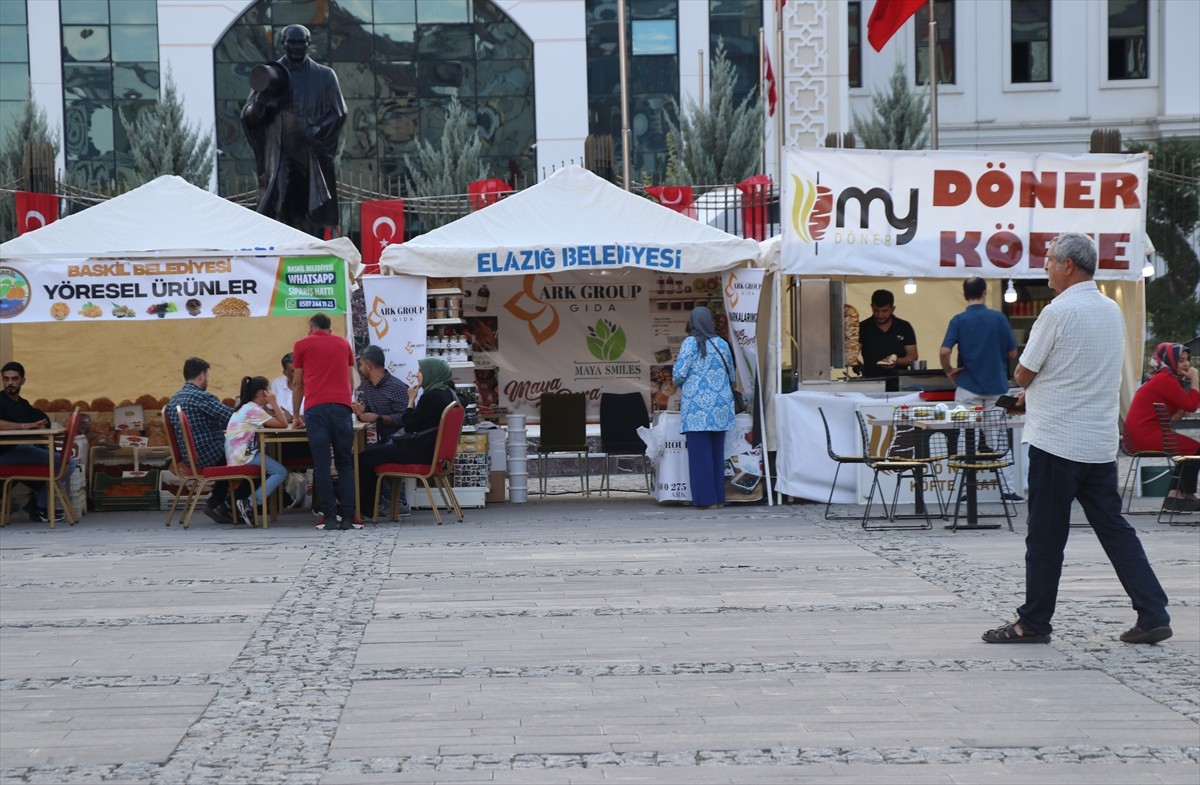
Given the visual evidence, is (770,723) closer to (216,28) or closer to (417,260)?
(417,260)

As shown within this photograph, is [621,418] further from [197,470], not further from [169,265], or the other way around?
[169,265]

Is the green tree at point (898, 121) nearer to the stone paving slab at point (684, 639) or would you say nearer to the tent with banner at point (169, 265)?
the tent with banner at point (169, 265)

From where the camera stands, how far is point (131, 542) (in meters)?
12.1

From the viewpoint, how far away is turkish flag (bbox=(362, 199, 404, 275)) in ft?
54.5

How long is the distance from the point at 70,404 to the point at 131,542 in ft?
12.6

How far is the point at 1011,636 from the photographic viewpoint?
23.5 ft

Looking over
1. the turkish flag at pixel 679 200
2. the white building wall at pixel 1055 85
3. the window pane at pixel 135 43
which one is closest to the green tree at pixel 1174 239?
the white building wall at pixel 1055 85

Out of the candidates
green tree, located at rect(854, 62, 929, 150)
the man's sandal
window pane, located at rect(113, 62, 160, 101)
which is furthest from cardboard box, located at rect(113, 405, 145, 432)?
window pane, located at rect(113, 62, 160, 101)

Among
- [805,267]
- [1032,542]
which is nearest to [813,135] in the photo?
[805,267]

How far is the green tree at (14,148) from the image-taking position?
3012 cm

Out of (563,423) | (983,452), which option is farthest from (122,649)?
(563,423)

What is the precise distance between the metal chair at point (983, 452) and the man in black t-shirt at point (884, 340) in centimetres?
221

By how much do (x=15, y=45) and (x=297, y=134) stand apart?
23.8 meters

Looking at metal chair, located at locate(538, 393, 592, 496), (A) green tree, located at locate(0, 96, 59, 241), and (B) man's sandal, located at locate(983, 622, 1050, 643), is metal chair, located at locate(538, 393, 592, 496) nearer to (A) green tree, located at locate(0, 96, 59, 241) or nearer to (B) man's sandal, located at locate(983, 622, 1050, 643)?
(B) man's sandal, located at locate(983, 622, 1050, 643)
